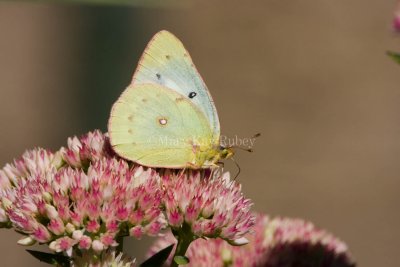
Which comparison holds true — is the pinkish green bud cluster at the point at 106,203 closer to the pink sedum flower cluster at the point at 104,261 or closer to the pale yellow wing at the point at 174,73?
the pink sedum flower cluster at the point at 104,261

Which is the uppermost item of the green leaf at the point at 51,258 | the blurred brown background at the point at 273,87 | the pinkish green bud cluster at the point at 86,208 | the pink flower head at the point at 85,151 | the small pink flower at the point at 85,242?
the blurred brown background at the point at 273,87

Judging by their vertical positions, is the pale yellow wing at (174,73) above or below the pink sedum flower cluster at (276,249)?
above

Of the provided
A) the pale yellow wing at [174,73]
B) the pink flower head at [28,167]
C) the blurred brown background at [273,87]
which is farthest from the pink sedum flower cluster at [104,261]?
the blurred brown background at [273,87]

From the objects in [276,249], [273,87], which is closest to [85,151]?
[276,249]

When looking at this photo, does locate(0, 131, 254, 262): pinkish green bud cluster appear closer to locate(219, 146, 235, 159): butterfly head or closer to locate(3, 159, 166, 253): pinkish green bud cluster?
locate(3, 159, 166, 253): pinkish green bud cluster

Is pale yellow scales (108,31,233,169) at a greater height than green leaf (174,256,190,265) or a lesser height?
greater

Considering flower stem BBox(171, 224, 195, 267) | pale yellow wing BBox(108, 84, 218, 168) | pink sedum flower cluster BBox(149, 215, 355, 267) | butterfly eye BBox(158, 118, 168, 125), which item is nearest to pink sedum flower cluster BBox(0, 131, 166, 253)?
flower stem BBox(171, 224, 195, 267)

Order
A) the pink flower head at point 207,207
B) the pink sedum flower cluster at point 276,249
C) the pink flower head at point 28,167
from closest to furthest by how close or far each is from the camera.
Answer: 1. the pink flower head at point 207,207
2. the pink flower head at point 28,167
3. the pink sedum flower cluster at point 276,249
